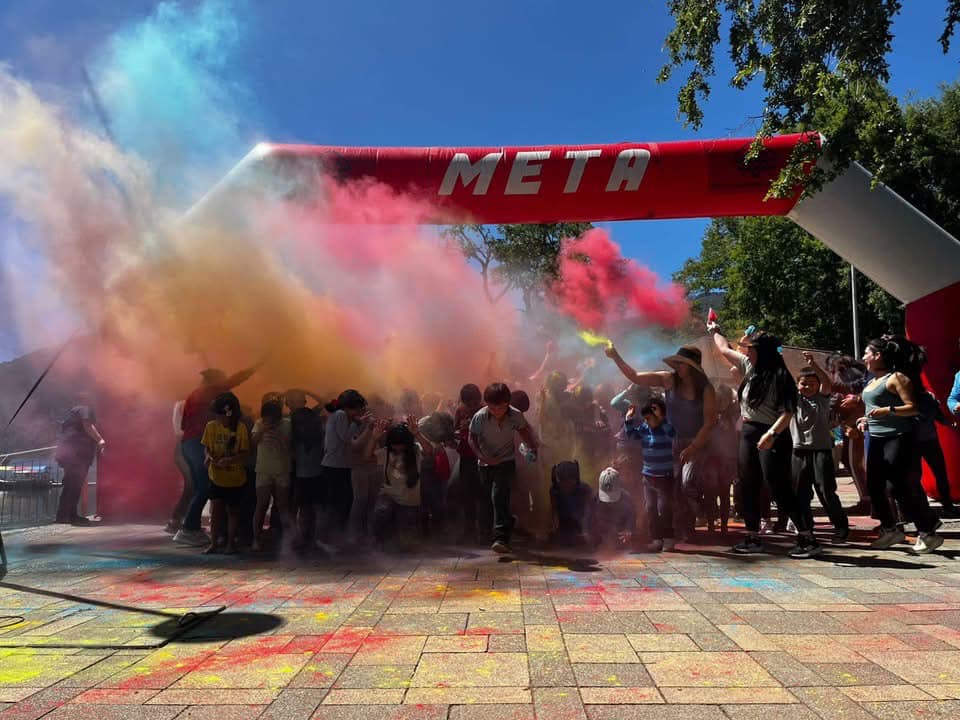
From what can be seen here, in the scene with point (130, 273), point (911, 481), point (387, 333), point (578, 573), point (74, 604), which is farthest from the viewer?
point (387, 333)

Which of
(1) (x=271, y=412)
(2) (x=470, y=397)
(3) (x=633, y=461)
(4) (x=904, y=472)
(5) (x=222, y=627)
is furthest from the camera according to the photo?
(2) (x=470, y=397)

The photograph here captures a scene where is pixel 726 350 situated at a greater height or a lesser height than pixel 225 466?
greater

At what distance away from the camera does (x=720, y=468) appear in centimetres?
630

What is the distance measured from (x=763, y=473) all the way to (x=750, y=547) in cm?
61

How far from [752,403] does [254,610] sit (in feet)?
13.2

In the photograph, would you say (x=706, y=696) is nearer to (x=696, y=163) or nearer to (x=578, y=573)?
(x=578, y=573)

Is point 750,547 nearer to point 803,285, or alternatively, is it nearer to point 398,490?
point 398,490

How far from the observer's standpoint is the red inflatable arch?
7258mm

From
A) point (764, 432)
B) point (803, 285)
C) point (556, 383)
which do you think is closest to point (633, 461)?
point (556, 383)

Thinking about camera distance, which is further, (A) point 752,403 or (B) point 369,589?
(A) point 752,403

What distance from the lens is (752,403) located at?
213 inches

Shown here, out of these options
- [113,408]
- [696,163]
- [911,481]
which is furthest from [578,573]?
[113,408]

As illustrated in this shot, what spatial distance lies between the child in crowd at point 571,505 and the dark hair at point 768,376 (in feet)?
5.34

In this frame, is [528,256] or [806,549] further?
[528,256]
